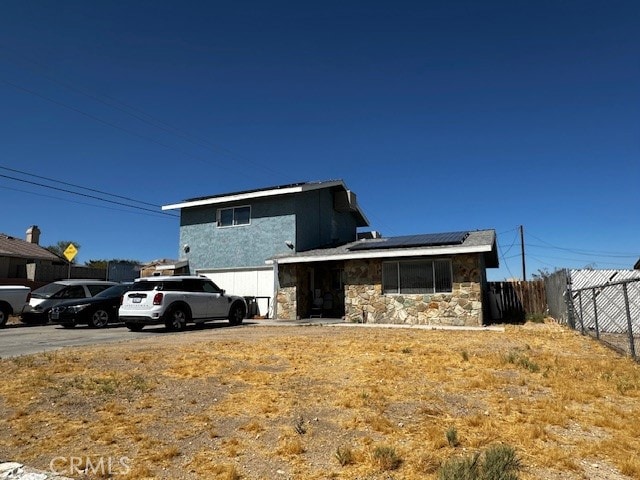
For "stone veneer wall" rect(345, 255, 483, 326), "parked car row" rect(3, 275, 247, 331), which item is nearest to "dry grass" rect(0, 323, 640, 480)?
"parked car row" rect(3, 275, 247, 331)

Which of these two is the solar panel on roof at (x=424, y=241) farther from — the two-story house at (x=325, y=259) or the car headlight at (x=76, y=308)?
the car headlight at (x=76, y=308)

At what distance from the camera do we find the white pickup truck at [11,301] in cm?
1652

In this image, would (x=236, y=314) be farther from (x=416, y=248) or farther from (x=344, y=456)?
(x=344, y=456)

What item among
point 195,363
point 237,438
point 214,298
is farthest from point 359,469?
point 214,298

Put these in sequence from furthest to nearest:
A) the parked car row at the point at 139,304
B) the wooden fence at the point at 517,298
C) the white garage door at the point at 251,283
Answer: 1. the white garage door at the point at 251,283
2. the wooden fence at the point at 517,298
3. the parked car row at the point at 139,304

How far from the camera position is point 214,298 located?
15.2 metres

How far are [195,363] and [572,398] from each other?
5.75 meters

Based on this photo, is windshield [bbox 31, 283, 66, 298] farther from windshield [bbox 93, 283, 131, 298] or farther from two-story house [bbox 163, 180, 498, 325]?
two-story house [bbox 163, 180, 498, 325]

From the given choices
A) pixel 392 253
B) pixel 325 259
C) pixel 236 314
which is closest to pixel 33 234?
pixel 236 314

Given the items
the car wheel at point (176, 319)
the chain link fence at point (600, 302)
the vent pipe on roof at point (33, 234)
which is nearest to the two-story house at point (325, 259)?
the chain link fence at point (600, 302)

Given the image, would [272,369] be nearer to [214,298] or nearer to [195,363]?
[195,363]

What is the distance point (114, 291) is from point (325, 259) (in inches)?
335

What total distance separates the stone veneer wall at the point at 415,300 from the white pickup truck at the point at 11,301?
42.9 ft

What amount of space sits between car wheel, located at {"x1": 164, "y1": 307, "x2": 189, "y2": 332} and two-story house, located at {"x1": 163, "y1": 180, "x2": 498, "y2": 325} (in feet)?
17.9
